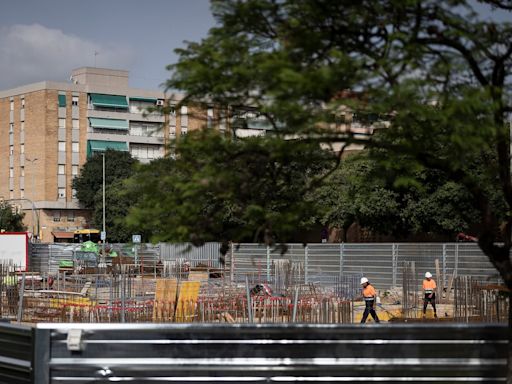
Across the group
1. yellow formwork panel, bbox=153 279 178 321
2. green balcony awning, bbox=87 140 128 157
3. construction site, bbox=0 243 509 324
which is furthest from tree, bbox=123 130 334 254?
green balcony awning, bbox=87 140 128 157

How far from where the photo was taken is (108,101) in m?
101

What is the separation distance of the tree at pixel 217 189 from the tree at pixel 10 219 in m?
89.2

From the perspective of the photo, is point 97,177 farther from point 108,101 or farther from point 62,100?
point 108,101

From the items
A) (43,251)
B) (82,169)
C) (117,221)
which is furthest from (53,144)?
(117,221)

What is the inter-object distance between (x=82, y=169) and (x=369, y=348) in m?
91.7

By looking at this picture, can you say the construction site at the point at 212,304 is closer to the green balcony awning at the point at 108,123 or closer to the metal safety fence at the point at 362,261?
the metal safety fence at the point at 362,261

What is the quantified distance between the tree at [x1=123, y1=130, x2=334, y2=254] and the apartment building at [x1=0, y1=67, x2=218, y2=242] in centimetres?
Answer: 8824

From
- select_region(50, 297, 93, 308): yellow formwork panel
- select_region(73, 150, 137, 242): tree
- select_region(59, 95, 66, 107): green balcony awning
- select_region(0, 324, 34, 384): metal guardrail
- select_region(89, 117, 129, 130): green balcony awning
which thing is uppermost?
select_region(59, 95, 66, 107): green balcony awning

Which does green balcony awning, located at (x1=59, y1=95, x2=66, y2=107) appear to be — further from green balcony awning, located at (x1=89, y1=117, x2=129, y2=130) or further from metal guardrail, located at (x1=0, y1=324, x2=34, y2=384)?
metal guardrail, located at (x1=0, y1=324, x2=34, y2=384)

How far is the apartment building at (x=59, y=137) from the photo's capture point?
9650 cm

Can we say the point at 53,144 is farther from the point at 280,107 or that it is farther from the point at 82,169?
the point at 280,107

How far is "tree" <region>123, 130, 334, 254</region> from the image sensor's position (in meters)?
6.38

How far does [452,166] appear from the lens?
641 centimetres

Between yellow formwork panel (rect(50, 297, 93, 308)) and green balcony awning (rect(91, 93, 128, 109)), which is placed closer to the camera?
yellow formwork panel (rect(50, 297, 93, 308))
